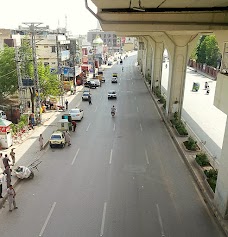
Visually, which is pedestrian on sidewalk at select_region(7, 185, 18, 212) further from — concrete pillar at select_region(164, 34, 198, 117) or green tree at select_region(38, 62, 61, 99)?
green tree at select_region(38, 62, 61, 99)

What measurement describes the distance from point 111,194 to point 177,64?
18.6 meters

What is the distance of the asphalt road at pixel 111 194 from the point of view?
44.4ft

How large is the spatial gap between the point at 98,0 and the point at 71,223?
9.84m

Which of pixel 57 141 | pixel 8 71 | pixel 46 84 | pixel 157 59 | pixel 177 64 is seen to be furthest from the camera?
pixel 157 59

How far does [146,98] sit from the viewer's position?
157 feet

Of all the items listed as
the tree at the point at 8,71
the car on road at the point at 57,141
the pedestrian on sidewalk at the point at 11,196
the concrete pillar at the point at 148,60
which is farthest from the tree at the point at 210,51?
the pedestrian on sidewalk at the point at 11,196

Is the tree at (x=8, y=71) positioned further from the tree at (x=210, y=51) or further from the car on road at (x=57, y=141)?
the tree at (x=210, y=51)

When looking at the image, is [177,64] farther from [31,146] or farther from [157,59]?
[157,59]

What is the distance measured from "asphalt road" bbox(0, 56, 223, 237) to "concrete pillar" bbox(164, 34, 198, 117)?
18.3 ft

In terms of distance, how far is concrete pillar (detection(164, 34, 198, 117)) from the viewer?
98.9ft

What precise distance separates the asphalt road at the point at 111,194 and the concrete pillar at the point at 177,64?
219 inches

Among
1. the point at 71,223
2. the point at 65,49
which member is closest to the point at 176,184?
A: the point at 71,223

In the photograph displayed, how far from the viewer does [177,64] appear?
30.7 meters

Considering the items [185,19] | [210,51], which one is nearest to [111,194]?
[185,19]
